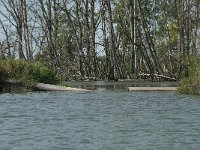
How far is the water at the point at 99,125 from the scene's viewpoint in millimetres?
11672

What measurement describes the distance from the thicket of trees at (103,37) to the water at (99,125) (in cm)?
2430

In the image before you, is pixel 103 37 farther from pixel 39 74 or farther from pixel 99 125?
pixel 99 125

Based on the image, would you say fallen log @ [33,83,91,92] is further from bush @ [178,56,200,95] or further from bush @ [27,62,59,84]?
bush @ [178,56,200,95]

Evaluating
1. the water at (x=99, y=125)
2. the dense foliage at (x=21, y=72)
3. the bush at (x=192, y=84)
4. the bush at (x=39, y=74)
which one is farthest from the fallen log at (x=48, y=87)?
the water at (x=99, y=125)

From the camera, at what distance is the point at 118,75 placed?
48.0m

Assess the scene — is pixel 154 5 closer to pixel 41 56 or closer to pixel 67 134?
pixel 41 56

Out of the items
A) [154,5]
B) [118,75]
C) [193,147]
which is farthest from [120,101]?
[154,5]

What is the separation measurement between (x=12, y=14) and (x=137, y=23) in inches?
568

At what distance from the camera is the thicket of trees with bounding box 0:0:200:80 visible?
47656mm

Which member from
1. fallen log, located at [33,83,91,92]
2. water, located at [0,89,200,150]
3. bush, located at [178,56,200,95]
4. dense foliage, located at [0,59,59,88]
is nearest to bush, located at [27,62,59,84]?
dense foliage, located at [0,59,59,88]

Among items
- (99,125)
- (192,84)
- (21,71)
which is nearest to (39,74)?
(21,71)

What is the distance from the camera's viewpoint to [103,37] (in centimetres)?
5300

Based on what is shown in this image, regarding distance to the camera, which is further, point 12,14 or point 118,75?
point 12,14

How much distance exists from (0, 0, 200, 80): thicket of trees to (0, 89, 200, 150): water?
2430cm
